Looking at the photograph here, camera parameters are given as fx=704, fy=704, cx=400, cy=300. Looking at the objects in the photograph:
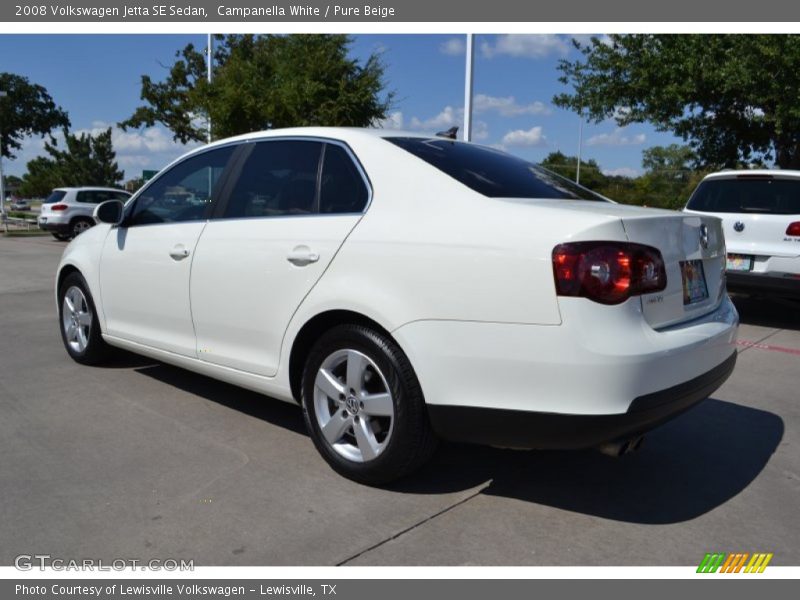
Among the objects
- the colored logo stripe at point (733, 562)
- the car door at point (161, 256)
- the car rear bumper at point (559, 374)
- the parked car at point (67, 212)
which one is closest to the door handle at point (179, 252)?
the car door at point (161, 256)

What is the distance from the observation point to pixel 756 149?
15594 millimetres

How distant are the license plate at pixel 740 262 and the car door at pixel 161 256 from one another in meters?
5.75

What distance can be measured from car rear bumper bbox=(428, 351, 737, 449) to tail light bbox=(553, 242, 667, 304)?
0.43 meters

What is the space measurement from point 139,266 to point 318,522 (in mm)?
2406

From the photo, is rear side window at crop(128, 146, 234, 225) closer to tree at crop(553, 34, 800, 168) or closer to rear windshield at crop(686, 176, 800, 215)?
rear windshield at crop(686, 176, 800, 215)

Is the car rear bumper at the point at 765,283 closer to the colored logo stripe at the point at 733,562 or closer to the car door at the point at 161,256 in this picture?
the colored logo stripe at the point at 733,562

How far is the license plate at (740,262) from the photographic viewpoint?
24.9ft

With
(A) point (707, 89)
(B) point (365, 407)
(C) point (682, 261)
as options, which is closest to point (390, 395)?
(B) point (365, 407)

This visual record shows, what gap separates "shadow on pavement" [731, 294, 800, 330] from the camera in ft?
27.6

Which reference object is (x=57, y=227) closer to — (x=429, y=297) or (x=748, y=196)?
(x=748, y=196)

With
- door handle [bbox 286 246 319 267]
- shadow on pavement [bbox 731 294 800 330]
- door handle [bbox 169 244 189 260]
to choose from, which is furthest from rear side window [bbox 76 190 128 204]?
door handle [bbox 286 246 319 267]

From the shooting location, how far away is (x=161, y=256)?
442 cm

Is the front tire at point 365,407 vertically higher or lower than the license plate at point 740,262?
lower

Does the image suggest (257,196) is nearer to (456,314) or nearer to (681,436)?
(456,314)
